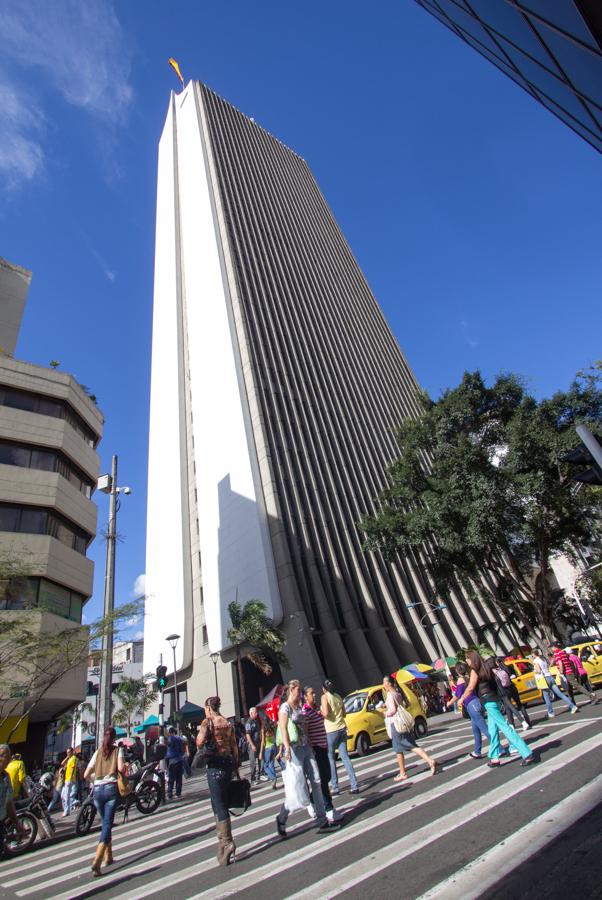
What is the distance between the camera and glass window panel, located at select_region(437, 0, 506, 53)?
357 inches

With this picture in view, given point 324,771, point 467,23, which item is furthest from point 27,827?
point 467,23

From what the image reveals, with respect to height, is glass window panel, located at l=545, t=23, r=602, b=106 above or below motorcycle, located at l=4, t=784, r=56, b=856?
above

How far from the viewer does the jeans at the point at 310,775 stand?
5.61 metres

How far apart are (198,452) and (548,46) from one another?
4020 centimetres

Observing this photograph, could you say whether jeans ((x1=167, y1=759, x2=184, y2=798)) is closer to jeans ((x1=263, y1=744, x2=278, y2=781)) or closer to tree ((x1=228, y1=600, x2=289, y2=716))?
jeans ((x1=263, y1=744, x2=278, y2=781))

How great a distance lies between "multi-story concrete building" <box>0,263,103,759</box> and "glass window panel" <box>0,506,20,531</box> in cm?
4

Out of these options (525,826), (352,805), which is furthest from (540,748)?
(525,826)

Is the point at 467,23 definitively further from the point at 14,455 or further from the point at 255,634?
the point at 255,634

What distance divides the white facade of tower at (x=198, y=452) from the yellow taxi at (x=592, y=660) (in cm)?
1943

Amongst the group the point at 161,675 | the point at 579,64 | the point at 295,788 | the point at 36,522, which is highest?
the point at 36,522

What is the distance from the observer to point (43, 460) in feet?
81.5

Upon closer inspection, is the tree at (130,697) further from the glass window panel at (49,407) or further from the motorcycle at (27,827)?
the motorcycle at (27,827)

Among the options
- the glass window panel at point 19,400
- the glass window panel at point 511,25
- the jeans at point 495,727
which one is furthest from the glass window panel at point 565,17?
the glass window panel at point 19,400

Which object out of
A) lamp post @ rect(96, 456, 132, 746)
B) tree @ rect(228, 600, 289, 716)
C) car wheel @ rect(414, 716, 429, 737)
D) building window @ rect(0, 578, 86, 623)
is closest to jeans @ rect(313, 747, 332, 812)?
lamp post @ rect(96, 456, 132, 746)
